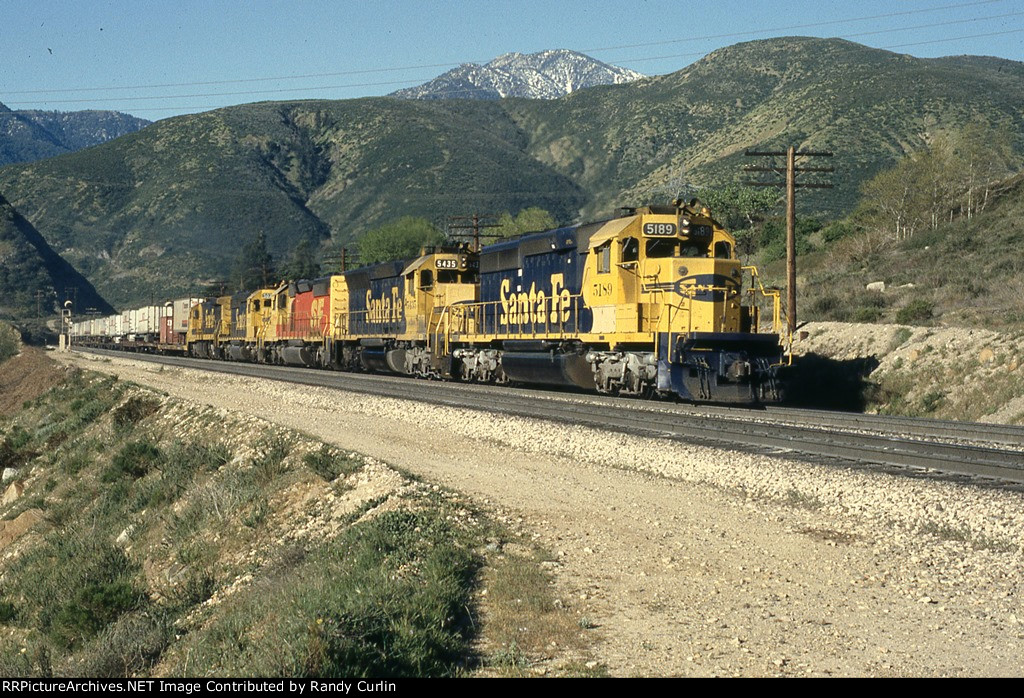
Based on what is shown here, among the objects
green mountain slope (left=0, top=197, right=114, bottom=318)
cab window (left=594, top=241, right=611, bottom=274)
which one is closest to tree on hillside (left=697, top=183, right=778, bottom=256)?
cab window (left=594, top=241, right=611, bottom=274)

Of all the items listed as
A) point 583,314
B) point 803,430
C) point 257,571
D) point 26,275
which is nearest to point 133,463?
point 583,314

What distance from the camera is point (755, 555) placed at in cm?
823

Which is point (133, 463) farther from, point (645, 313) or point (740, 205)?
point (740, 205)

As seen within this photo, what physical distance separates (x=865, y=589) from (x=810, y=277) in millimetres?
39491

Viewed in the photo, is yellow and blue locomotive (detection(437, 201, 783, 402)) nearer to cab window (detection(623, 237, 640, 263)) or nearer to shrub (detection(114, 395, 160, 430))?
cab window (detection(623, 237, 640, 263))

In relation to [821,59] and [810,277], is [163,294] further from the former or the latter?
[810,277]

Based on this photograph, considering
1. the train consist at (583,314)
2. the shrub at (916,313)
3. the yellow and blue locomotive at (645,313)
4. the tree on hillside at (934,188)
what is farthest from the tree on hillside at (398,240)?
the yellow and blue locomotive at (645,313)

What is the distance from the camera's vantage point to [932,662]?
565cm

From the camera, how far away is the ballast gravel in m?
5.93

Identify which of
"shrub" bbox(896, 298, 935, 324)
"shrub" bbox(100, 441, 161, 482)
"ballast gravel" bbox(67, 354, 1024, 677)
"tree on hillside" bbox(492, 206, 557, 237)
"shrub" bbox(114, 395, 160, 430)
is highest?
Answer: "tree on hillside" bbox(492, 206, 557, 237)

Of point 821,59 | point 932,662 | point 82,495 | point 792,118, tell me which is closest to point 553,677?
point 932,662

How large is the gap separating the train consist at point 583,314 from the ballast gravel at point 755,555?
5101 millimetres

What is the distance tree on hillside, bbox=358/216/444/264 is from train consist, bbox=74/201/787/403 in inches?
2992

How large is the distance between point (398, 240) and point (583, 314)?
9616cm
